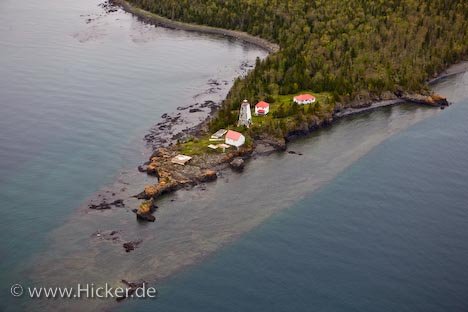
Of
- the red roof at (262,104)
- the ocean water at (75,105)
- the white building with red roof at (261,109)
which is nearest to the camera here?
the ocean water at (75,105)

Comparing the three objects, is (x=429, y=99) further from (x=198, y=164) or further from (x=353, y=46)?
(x=198, y=164)

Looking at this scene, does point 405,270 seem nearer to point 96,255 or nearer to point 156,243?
point 156,243

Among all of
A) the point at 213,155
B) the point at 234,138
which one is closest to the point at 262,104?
the point at 234,138

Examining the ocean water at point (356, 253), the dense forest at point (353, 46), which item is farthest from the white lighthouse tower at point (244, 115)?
the ocean water at point (356, 253)

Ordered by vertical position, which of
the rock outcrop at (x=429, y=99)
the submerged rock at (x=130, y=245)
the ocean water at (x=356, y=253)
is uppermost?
the rock outcrop at (x=429, y=99)

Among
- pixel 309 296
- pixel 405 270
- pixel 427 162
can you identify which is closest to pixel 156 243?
pixel 309 296

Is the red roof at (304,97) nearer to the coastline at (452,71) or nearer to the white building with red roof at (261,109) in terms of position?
the white building with red roof at (261,109)

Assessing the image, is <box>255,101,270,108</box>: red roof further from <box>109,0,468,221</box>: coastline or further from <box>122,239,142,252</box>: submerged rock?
<box>122,239,142,252</box>: submerged rock
